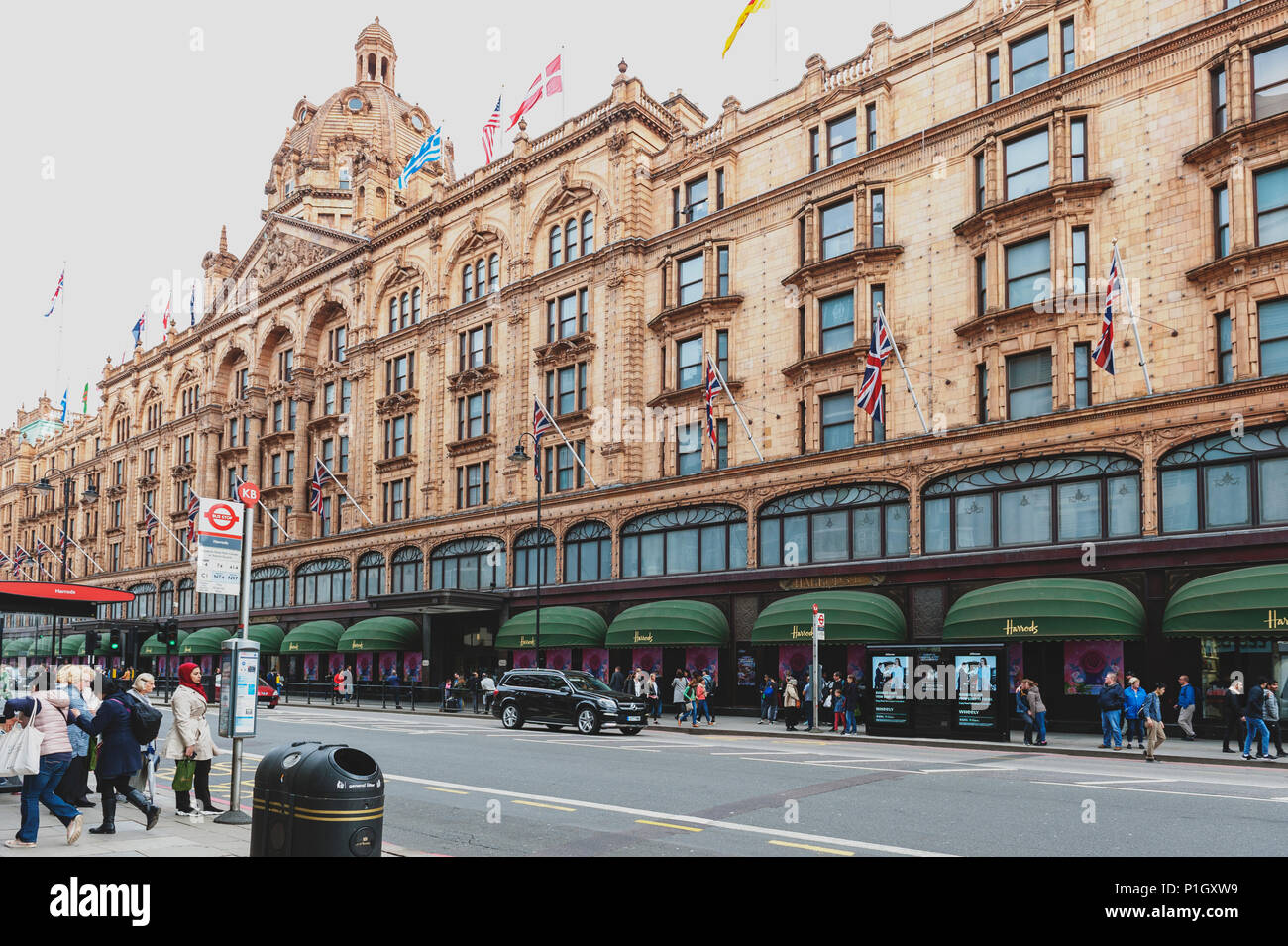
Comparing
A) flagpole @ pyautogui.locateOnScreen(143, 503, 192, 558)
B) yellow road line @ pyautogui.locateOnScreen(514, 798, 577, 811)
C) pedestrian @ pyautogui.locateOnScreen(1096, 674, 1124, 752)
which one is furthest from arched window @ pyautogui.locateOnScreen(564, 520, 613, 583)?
flagpole @ pyautogui.locateOnScreen(143, 503, 192, 558)

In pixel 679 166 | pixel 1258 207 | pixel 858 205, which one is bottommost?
pixel 1258 207

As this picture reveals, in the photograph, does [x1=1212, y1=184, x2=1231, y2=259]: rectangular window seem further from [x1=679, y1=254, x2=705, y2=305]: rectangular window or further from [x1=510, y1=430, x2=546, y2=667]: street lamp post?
[x1=510, y1=430, x2=546, y2=667]: street lamp post

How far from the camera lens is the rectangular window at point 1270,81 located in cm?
2722

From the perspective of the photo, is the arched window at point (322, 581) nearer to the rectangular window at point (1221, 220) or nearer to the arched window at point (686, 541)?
the arched window at point (686, 541)

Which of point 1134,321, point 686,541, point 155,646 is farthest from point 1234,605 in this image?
point 155,646

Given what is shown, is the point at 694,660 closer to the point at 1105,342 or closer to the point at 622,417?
the point at 622,417

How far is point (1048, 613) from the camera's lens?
28.1 m

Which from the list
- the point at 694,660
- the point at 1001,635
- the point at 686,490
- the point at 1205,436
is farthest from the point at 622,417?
the point at 1205,436

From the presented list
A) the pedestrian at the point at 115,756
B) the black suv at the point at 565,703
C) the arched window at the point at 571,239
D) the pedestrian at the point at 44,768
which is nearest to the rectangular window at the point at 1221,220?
the black suv at the point at 565,703

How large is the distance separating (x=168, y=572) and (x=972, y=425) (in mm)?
57361

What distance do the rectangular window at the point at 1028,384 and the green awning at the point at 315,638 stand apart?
111 feet

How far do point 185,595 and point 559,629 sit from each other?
129 feet

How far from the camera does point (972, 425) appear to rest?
31.8 m

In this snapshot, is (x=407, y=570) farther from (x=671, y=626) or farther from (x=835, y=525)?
(x=835, y=525)
